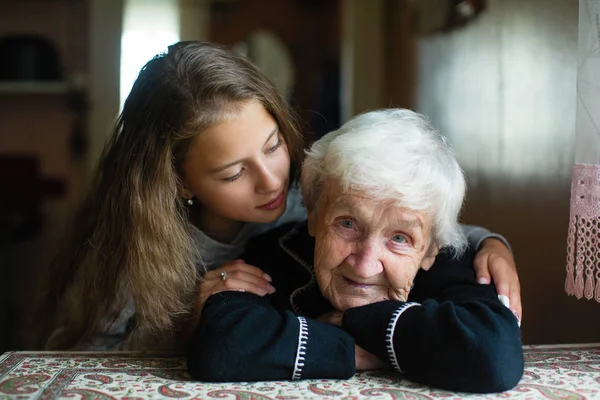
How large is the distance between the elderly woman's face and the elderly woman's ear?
0.05 m

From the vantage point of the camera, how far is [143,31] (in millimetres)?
3805

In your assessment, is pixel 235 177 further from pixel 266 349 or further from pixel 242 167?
pixel 266 349

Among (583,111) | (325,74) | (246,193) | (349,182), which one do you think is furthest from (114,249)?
(325,74)

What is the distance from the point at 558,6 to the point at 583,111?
3.36 feet

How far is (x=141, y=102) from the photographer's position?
171cm

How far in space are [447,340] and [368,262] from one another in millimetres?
215

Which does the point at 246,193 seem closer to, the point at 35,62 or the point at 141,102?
the point at 141,102

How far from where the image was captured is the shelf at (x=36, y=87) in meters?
3.67

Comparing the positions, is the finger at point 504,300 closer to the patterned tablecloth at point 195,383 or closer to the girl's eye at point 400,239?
the patterned tablecloth at point 195,383

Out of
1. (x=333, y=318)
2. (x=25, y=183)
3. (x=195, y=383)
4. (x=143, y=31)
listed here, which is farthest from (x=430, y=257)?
(x=25, y=183)

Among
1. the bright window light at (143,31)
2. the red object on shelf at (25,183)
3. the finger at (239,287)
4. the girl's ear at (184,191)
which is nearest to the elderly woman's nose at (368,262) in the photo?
the finger at (239,287)

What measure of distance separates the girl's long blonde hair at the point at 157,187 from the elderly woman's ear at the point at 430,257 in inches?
17.4

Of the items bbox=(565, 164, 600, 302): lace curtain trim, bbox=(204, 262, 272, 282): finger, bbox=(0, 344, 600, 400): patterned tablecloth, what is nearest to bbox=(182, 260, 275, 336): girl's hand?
bbox=(204, 262, 272, 282): finger

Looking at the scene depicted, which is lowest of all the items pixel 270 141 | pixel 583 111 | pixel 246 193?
pixel 246 193
